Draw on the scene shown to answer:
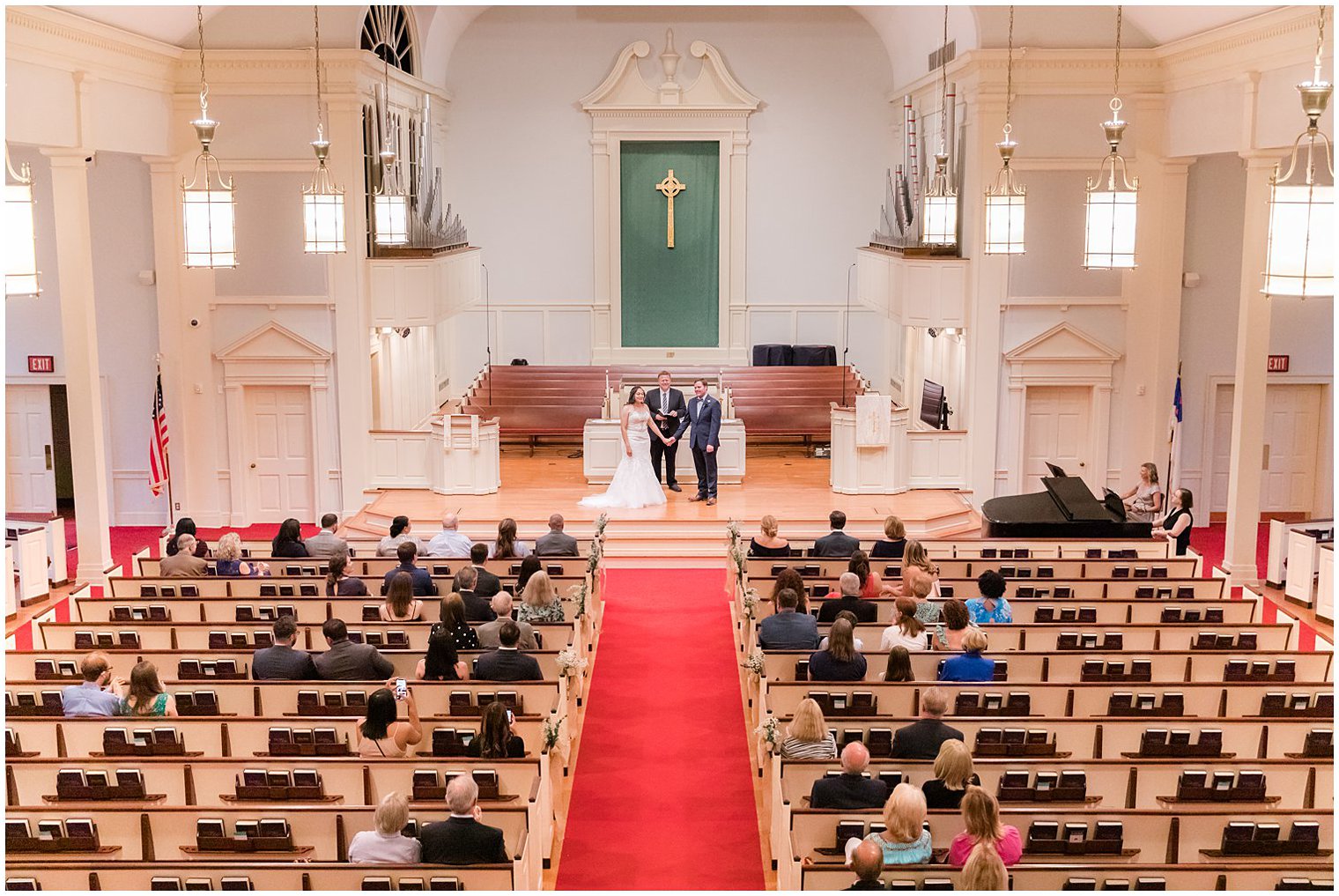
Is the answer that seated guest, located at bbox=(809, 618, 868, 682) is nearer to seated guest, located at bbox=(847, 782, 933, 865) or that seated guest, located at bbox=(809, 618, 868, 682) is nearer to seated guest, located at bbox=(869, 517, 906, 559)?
seated guest, located at bbox=(847, 782, 933, 865)

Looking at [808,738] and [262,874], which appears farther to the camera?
[808,738]

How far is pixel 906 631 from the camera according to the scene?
943 cm

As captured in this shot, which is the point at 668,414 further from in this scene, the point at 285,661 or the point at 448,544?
the point at 285,661

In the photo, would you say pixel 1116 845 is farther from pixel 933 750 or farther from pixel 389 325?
pixel 389 325

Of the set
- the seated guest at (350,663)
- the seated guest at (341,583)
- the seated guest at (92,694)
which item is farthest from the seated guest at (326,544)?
the seated guest at (92,694)

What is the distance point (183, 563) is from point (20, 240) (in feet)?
15.7

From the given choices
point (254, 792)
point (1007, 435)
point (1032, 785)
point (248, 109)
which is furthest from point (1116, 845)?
point (248, 109)

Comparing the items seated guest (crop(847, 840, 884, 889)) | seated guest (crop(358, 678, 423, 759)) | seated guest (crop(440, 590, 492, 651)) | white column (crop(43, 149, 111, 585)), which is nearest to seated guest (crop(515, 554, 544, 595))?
seated guest (crop(440, 590, 492, 651))

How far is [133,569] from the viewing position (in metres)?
13.0

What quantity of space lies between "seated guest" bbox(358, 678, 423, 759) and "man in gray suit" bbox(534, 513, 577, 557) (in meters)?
4.83

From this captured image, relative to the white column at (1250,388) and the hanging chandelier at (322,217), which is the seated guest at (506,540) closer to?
the hanging chandelier at (322,217)

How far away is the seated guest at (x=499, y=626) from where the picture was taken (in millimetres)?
9344

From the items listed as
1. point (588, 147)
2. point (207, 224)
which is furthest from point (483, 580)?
point (588, 147)

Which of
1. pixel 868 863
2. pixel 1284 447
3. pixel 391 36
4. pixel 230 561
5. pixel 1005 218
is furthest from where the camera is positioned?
pixel 391 36
